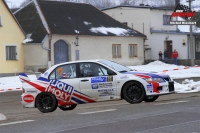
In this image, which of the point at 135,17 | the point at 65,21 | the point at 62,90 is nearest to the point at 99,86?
the point at 62,90

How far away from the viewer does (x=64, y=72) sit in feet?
53.0

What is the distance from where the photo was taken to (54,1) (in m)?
48.0

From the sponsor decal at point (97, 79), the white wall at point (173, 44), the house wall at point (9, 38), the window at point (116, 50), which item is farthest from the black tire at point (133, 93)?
the white wall at point (173, 44)

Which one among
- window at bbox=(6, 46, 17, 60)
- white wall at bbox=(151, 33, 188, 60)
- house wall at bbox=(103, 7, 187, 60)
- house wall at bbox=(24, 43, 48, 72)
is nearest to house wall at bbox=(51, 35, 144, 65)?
house wall at bbox=(24, 43, 48, 72)

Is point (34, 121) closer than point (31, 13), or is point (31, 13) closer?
point (34, 121)

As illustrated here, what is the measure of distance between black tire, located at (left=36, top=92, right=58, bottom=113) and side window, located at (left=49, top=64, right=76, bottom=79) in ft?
1.96

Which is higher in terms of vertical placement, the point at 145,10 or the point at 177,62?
the point at 145,10

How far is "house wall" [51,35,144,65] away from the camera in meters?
44.1

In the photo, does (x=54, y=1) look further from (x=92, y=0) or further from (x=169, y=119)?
(x=92, y=0)

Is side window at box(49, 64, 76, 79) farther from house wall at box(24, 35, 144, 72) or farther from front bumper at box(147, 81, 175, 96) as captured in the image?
house wall at box(24, 35, 144, 72)

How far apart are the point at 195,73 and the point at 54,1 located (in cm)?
1754

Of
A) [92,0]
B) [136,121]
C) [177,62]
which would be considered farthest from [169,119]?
[92,0]

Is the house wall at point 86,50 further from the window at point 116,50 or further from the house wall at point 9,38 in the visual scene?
the house wall at point 9,38

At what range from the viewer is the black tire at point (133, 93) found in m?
15.9
